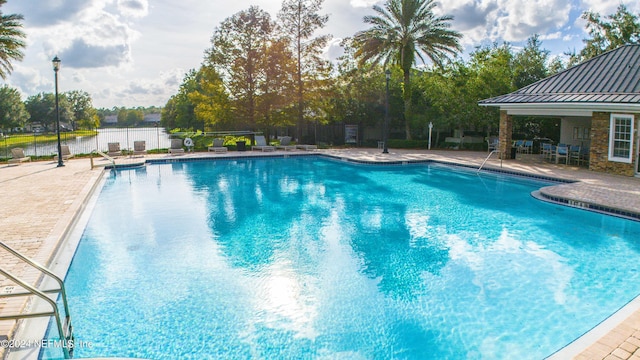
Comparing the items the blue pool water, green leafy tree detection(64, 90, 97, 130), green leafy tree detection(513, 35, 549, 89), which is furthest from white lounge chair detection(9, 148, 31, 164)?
green leafy tree detection(64, 90, 97, 130)

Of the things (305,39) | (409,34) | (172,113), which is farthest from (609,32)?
(172,113)

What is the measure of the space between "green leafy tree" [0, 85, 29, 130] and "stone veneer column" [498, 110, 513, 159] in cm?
5960

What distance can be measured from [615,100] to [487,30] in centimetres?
1261

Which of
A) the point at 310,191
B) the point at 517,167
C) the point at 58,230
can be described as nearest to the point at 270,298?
the point at 58,230

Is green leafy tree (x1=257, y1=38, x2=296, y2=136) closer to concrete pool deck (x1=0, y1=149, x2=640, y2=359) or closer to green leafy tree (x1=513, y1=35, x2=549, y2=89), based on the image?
concrete pool deck (x1=0, y1=149, x2=640, y2=359)

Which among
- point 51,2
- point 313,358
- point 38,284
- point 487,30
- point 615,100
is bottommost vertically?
point 313,358

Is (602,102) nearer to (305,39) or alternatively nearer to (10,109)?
(305,39)

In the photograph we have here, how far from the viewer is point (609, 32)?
98.8ft

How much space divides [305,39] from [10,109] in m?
49.6

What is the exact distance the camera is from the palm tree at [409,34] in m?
23.4

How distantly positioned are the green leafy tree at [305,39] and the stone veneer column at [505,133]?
10707mm

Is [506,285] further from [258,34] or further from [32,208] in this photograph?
[258,34]

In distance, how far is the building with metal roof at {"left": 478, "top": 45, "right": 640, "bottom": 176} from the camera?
1425cm

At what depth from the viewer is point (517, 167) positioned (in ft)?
53.5
